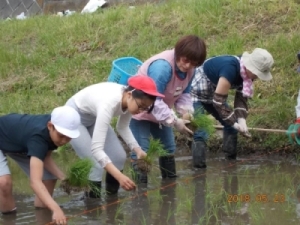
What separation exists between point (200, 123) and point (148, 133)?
0.48 m

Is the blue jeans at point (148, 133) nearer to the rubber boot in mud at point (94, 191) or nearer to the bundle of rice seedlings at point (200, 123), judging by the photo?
the bundle of rice seedlings at point (200, 123)

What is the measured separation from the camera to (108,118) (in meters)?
4.93

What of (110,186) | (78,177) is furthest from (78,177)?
(110,186)

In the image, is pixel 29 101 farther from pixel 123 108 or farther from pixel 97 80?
pixel 123 108

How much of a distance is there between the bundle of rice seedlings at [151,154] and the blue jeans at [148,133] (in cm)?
11

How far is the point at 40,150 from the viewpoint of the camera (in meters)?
4.64

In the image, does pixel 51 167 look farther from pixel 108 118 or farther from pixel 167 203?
pixel 167 203

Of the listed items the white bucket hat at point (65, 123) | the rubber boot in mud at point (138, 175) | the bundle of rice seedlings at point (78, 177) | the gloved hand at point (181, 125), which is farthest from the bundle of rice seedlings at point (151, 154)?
the white bucket hat at point (65, 123)

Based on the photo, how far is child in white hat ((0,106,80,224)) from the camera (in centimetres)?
453

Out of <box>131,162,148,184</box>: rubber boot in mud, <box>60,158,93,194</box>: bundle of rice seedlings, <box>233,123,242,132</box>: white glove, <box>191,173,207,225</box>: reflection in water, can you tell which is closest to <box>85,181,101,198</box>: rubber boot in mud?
<box>60,158,93,194</box>: bundle of rice seedlings

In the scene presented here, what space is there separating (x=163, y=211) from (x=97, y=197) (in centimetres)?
67

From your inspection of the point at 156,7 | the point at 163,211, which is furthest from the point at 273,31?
the point at 163,211

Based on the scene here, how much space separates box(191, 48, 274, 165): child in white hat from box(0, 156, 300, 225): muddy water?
35 centimetres
